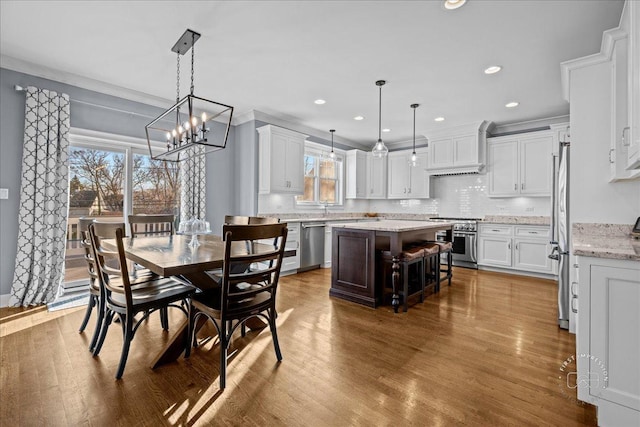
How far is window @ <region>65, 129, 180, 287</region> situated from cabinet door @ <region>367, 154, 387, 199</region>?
4156 mm

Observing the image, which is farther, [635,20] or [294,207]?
[294,207]

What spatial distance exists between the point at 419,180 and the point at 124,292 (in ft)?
19.0

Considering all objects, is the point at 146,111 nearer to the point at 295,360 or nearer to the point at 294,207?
the point at 294,207

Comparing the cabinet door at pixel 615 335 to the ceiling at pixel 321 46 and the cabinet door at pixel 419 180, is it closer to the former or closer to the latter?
the ceiling at pixel 321 46

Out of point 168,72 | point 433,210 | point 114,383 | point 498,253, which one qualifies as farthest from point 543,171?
point 114,383

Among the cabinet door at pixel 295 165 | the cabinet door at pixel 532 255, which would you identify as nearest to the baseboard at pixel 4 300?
the cabinet door at pixel 295 165

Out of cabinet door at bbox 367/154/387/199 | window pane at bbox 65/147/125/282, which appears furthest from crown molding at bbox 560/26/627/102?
window pane at bbox 65/147/125/282

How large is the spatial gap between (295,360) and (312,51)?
281 cm

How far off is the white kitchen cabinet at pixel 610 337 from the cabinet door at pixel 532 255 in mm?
3860

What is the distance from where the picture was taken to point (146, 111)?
430cm

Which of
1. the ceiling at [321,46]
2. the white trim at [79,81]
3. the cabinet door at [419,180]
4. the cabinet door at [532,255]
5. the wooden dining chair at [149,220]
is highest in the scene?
the ceiling at [321,46]

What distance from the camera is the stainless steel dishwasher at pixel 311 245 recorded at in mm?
5253

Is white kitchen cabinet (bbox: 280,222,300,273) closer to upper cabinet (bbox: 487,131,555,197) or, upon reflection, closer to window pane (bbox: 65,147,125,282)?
window pane (bbox: 65,147,125,282)

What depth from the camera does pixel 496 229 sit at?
17.5ft
